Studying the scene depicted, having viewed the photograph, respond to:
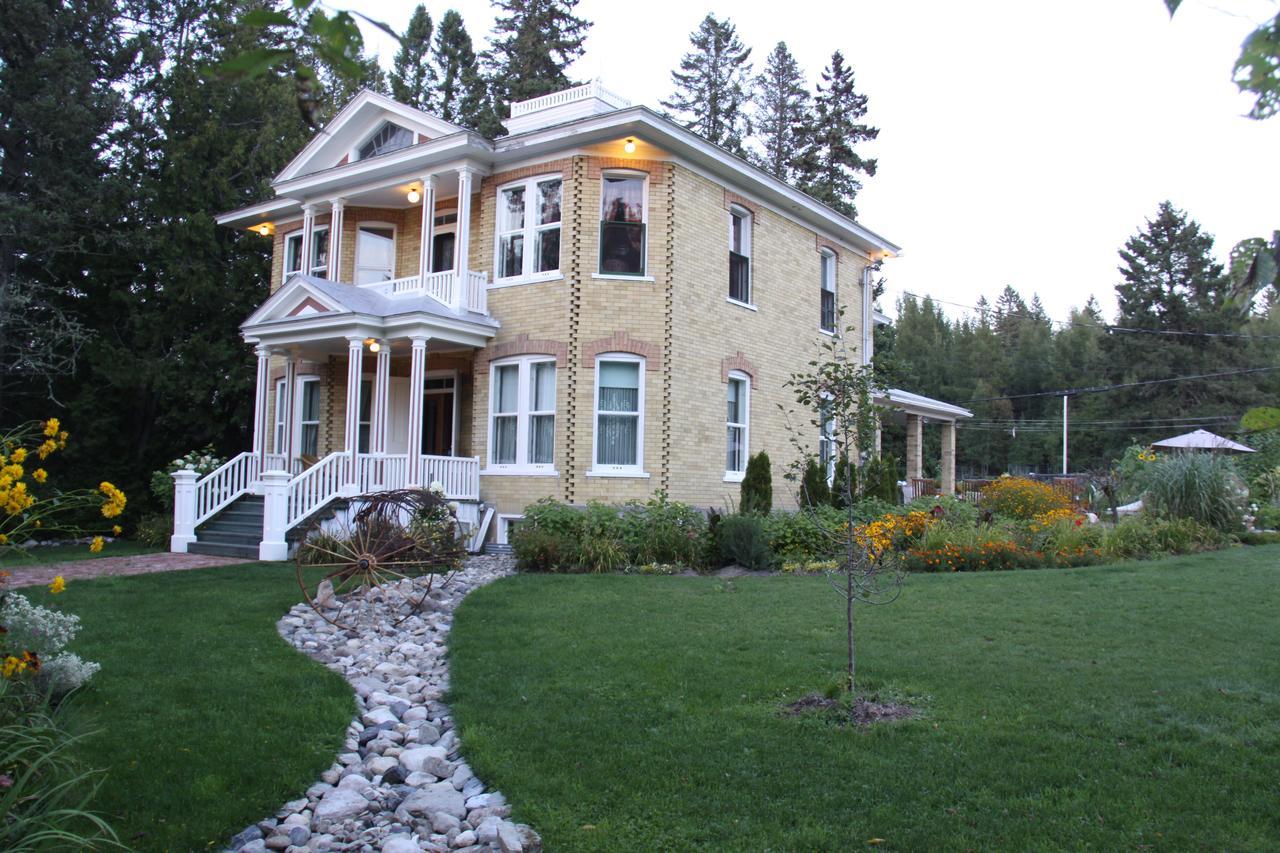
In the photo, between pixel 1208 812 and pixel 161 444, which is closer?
pixel 1208 812

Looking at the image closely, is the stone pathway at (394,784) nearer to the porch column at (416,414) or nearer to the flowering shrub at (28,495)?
the flowering shrub at (28,495)

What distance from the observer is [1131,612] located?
8633 millimetres

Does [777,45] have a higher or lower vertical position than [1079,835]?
higher

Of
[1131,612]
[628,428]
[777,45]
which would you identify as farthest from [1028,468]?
[1131,612]

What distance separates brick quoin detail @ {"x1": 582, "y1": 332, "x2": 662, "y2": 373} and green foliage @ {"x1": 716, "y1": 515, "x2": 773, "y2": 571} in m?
3.27

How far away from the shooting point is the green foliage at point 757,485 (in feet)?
49.7

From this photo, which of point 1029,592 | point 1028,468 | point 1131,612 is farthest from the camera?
point 1028,468

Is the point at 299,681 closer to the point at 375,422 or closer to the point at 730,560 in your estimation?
the point at 730,560

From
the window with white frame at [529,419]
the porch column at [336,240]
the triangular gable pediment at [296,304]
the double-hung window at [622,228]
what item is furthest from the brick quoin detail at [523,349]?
the porch column at [336,240]

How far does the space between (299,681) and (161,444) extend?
1733cm

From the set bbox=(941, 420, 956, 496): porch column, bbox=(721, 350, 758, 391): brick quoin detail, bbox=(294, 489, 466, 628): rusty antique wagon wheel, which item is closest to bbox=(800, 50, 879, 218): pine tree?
bbox=(941, 420, 956, 496): porch column

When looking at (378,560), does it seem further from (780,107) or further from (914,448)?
(780,107)

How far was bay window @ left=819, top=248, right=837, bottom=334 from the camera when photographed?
19.8 metres

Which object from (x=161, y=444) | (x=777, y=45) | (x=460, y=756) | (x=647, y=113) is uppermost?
(x=777, y=45)
